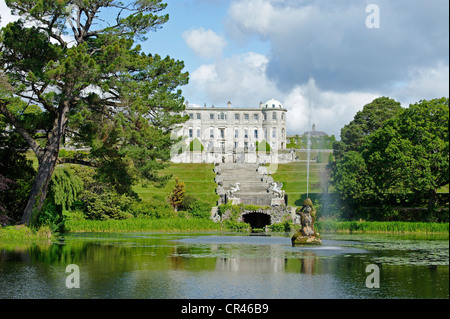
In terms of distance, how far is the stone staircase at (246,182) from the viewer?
50656 millimetres

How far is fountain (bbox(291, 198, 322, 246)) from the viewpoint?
81.2 ft

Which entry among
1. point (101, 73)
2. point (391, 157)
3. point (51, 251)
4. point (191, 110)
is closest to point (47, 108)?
point (101, 73)

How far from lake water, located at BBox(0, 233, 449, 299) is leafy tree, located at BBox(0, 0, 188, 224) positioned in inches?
273

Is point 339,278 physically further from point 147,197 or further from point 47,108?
point 147,197

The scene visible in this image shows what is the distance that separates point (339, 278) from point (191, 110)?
99192 millimetres

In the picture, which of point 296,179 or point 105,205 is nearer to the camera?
point 105,205

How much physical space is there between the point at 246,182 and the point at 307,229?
3364cm

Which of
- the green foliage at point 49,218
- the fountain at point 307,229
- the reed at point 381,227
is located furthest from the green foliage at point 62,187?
the reed at point 381,227

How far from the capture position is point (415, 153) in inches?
1566

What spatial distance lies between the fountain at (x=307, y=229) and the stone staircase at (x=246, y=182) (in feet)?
78.6

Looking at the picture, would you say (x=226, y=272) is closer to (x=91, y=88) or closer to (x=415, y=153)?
(x=91, y=88)

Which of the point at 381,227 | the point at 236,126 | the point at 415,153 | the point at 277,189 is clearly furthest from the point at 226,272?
the point at 236,126

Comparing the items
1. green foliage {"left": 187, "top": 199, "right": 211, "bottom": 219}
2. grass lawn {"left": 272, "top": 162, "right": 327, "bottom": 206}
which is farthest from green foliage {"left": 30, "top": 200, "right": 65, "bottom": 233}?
grass lawn {"left": 272, "top": 162, "right": 327, "bottom": 206}

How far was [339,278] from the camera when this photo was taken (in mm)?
14523
